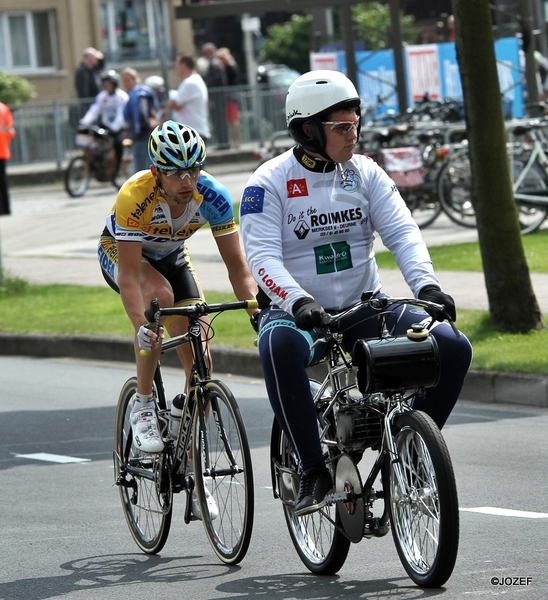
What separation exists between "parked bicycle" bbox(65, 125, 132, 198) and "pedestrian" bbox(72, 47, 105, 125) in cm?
408

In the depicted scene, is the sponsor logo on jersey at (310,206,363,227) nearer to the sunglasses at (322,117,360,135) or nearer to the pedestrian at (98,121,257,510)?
the sunglasses at (322,117,360,135)

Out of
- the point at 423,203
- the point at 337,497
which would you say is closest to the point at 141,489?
the point at 337,497

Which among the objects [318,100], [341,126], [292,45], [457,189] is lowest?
[457,189]

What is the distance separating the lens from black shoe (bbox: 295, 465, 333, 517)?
583cm

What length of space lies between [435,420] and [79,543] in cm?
193

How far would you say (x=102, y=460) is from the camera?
898cm

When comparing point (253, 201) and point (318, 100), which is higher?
point (318, 100)

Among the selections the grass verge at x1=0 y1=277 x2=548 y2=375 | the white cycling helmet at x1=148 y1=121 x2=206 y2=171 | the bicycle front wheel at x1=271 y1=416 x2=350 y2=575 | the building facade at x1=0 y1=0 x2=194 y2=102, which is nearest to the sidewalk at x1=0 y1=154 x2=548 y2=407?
the grass verge at x1=0 y1=277 x2=548 y2=375

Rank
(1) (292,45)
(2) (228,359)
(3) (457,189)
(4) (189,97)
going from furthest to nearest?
(1) (292,45) → (4) (189,97) → (3) (457,189) → (2) (228,359)

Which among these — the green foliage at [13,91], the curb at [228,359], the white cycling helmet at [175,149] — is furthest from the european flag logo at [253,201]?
the green foliage at [13,91]

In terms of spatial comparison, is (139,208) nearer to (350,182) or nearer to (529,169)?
(350,182)

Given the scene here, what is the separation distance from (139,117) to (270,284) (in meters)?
17.3

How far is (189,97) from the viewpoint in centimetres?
2158

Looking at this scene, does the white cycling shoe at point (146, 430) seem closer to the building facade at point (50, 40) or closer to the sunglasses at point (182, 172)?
the sunglasses at point (182, 172)
